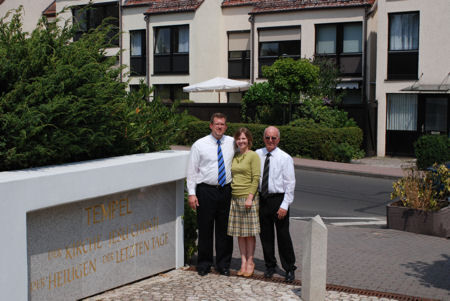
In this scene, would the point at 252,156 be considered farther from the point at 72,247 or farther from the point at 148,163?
the point at 72,247

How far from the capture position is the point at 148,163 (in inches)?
262

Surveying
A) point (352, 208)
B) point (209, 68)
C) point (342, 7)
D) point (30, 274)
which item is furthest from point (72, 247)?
point (209, 68)

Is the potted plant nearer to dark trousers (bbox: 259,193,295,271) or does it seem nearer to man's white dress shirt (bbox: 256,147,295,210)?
dark trousers (bbox: 259,193,295,271)

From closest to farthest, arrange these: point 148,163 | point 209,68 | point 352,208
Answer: point 148,163 < point 352,208 < point 209,68

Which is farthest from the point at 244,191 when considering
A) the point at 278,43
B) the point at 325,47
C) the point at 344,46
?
the point at 278,43

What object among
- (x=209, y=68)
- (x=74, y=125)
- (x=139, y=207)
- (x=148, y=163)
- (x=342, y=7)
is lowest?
(x=139, y=207)

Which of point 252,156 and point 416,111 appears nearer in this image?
point 252,156

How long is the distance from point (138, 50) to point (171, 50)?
8.74 ft

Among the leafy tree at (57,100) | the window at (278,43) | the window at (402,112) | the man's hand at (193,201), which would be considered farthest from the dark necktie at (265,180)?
the window at (278,43)

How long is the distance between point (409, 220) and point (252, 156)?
14.2 ft

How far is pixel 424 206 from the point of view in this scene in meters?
10.2

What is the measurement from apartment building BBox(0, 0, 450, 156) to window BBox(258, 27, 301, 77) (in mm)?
50

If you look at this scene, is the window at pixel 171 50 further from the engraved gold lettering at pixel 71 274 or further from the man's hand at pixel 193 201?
the engraved gold lettering at pixel 71 274

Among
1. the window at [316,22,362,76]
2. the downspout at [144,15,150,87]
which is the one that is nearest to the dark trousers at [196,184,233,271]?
the window at [316,22,362,76]
